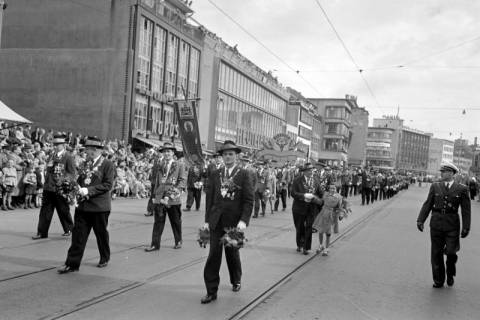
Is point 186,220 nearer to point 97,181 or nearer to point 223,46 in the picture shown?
point 97,181

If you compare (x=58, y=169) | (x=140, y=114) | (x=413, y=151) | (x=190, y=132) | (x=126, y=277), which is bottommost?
(x=126, y=277)

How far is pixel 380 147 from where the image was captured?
145 m

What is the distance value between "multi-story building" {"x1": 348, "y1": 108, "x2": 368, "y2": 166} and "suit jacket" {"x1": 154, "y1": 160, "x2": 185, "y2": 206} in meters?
115

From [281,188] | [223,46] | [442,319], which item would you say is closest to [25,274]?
[442,319]

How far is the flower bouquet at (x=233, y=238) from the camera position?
621 centimetres

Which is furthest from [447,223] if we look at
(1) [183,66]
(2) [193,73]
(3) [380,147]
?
(3) [380,147]

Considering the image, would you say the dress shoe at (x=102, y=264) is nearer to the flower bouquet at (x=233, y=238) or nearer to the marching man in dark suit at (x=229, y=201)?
the marching man in dark suit at (x=229, y=201)

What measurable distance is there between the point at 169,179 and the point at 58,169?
2.11 meters

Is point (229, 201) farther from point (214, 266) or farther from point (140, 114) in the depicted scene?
point (140, 114)

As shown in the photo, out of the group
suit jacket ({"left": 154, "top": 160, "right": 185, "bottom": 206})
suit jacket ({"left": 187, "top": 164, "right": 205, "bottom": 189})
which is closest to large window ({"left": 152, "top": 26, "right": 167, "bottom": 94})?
suit jacket ({"left": 187, "top": 164, "right": 205, "bottom": 189})

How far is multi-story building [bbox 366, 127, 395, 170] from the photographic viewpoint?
14500 cm

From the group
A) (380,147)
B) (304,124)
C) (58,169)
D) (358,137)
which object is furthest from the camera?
(380,147)

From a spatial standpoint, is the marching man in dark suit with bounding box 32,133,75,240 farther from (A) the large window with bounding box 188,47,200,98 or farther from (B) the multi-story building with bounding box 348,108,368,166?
(B) the multi-story building with bounding box 348,108,368,166

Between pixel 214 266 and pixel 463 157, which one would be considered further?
pixel 463 157
